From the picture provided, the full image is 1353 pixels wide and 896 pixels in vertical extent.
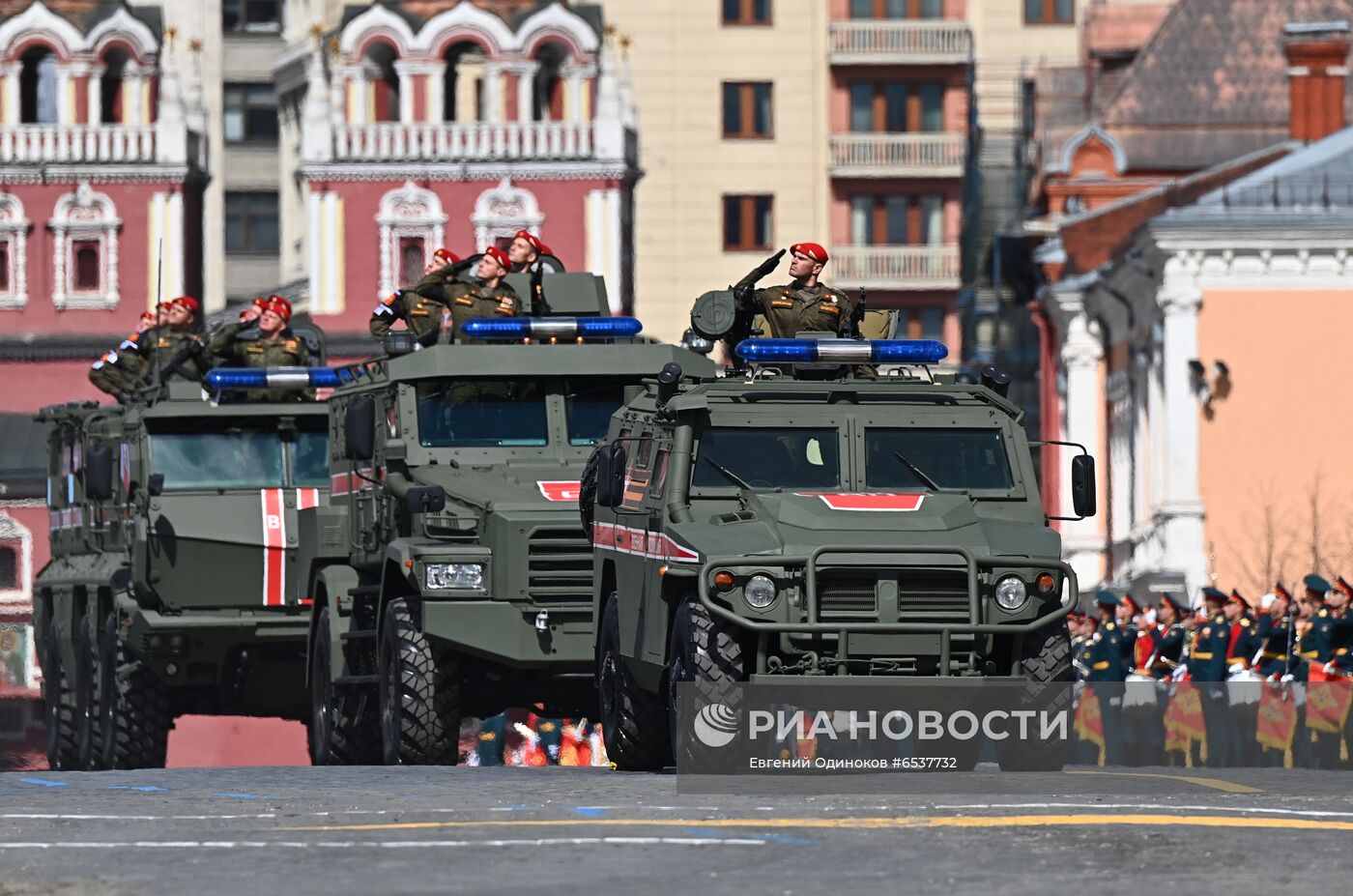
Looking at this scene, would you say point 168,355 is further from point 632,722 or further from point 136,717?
point 632,722

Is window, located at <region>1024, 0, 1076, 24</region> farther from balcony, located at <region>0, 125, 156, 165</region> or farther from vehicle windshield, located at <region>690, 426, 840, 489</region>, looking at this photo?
vehicle windshield, located at <region>690, 426, 840, 489</region>

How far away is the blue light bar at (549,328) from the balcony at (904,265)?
67.8 meters

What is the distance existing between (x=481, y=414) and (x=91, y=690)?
8.55 meters

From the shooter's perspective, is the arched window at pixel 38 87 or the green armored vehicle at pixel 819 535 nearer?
the green armored vehicle at pixel 819 535

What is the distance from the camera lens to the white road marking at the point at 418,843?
1598 centimetres

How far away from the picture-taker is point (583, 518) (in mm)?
23469

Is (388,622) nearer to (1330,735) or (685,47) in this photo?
(1330,735)

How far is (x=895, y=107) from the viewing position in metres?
94.8

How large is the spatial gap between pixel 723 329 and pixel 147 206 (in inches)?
2162

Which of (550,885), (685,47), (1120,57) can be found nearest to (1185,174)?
(1120,57)

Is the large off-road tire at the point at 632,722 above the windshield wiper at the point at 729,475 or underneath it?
underneath

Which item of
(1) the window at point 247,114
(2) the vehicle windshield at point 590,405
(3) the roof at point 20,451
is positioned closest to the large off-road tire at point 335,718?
(2) the vehicle windshield at point 590,405

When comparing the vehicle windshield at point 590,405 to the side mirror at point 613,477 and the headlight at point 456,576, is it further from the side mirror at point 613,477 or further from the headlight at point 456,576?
the side mirror at point 613,477

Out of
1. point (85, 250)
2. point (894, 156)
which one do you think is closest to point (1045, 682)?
point (85, 250)
